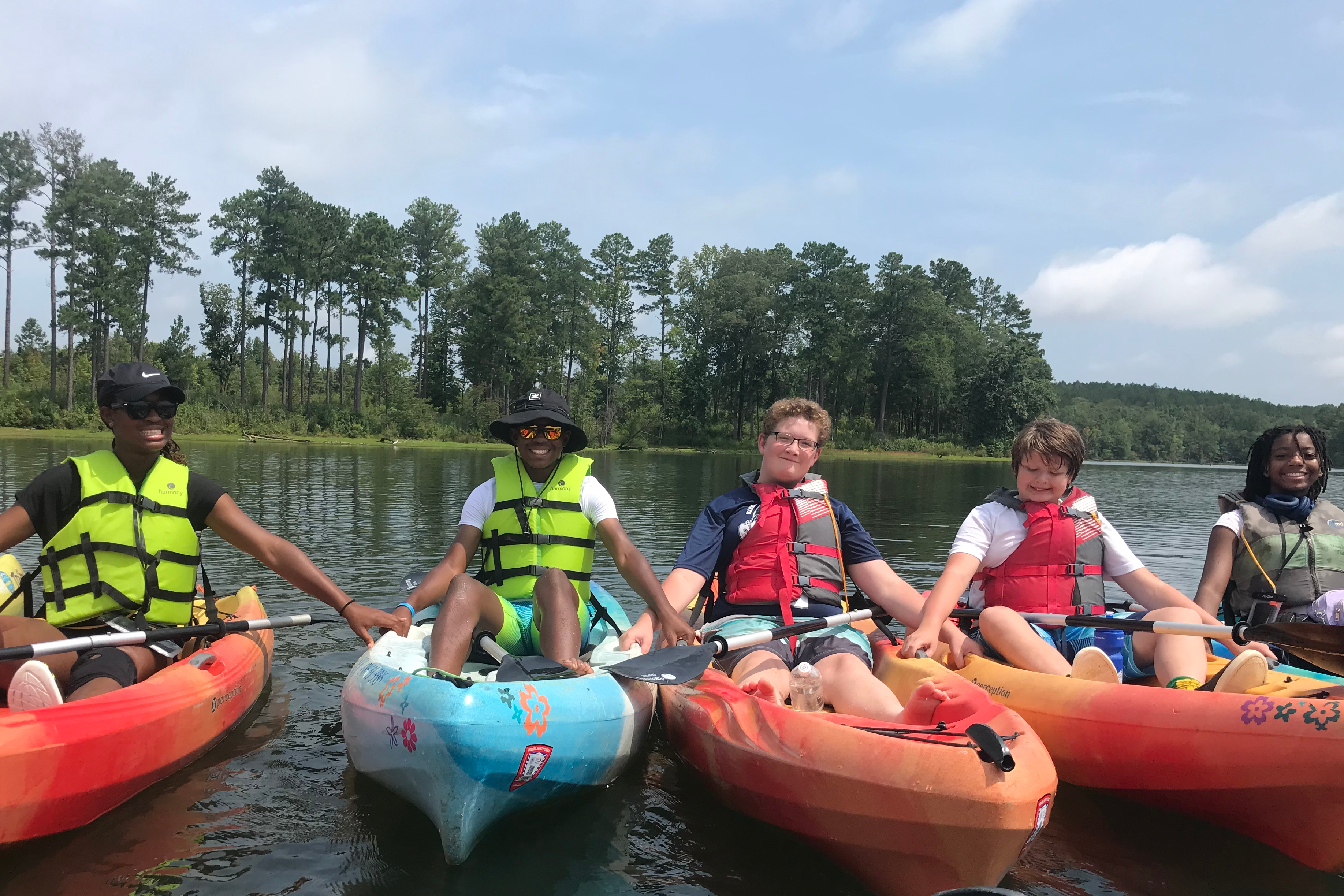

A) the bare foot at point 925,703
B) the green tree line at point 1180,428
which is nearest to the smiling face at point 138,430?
the bare foot at point 925,703

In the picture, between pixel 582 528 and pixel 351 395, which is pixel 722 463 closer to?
pixel 351 395

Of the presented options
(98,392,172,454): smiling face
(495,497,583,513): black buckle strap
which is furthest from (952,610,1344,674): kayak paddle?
(98,392,172,454): smiling face

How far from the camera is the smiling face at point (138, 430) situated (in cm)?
379

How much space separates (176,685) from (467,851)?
1.43 meters

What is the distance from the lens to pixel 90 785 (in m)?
3.16

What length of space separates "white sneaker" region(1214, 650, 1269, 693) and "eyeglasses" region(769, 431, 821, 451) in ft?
6.10

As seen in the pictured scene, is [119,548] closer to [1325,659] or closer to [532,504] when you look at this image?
[532,504]

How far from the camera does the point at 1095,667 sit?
3.79 meters

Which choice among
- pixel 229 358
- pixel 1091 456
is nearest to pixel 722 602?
pixel 229 358

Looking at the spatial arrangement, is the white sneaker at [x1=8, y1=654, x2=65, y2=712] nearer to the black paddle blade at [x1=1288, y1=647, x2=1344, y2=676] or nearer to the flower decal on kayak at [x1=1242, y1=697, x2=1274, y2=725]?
the flower decal on kayak at [x1=1242, y1=697, x2=1274, y2=725]

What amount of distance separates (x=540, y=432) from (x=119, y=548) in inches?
71.0

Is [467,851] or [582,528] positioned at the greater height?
[582,528]

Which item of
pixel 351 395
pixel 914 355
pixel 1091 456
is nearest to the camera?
pixel 351 395

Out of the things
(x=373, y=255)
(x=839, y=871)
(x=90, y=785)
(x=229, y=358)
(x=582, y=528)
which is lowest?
(x=839, y=871)
